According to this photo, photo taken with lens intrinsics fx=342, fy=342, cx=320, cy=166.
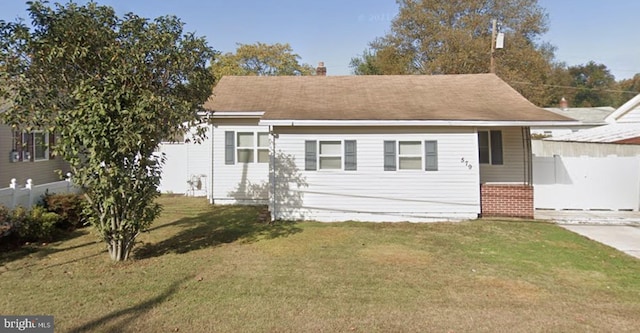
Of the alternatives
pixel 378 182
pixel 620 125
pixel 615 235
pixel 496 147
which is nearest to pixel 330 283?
pixel 378 182

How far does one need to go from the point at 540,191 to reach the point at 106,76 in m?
11.4

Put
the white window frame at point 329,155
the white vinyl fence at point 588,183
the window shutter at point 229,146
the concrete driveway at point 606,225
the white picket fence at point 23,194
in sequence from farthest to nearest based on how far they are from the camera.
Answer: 1. the window shutter at point 229,146
2. the white vinyl fence at point 588,183
3. the white window frame at point 329,155
4. the white picket fence at point 23,194
5. the concrete driveway at point 606,225

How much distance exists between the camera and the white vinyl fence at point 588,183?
32.8 feet

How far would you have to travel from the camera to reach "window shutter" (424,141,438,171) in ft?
29.7

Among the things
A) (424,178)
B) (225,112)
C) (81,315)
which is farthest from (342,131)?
(81,315)

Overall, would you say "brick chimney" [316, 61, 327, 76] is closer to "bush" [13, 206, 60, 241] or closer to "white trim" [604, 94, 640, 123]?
"bush" [13, 206, 60, 241]

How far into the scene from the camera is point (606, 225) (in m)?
8.66

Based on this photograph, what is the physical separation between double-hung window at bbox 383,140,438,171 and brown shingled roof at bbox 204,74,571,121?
71 cm

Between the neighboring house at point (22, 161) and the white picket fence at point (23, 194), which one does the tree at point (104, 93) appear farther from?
the neighboring house at point (22, 161)

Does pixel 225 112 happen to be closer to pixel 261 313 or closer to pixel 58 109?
pixel 58 109

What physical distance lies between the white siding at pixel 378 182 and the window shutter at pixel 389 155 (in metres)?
0.11

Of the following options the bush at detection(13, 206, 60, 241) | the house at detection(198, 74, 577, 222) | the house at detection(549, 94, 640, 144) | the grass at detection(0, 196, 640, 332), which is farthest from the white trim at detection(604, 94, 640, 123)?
the bush at detection(13, 206, 60, 241)

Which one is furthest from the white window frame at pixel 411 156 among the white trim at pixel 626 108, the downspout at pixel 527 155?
the white trim at pixel 626 108

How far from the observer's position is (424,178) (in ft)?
29.8
